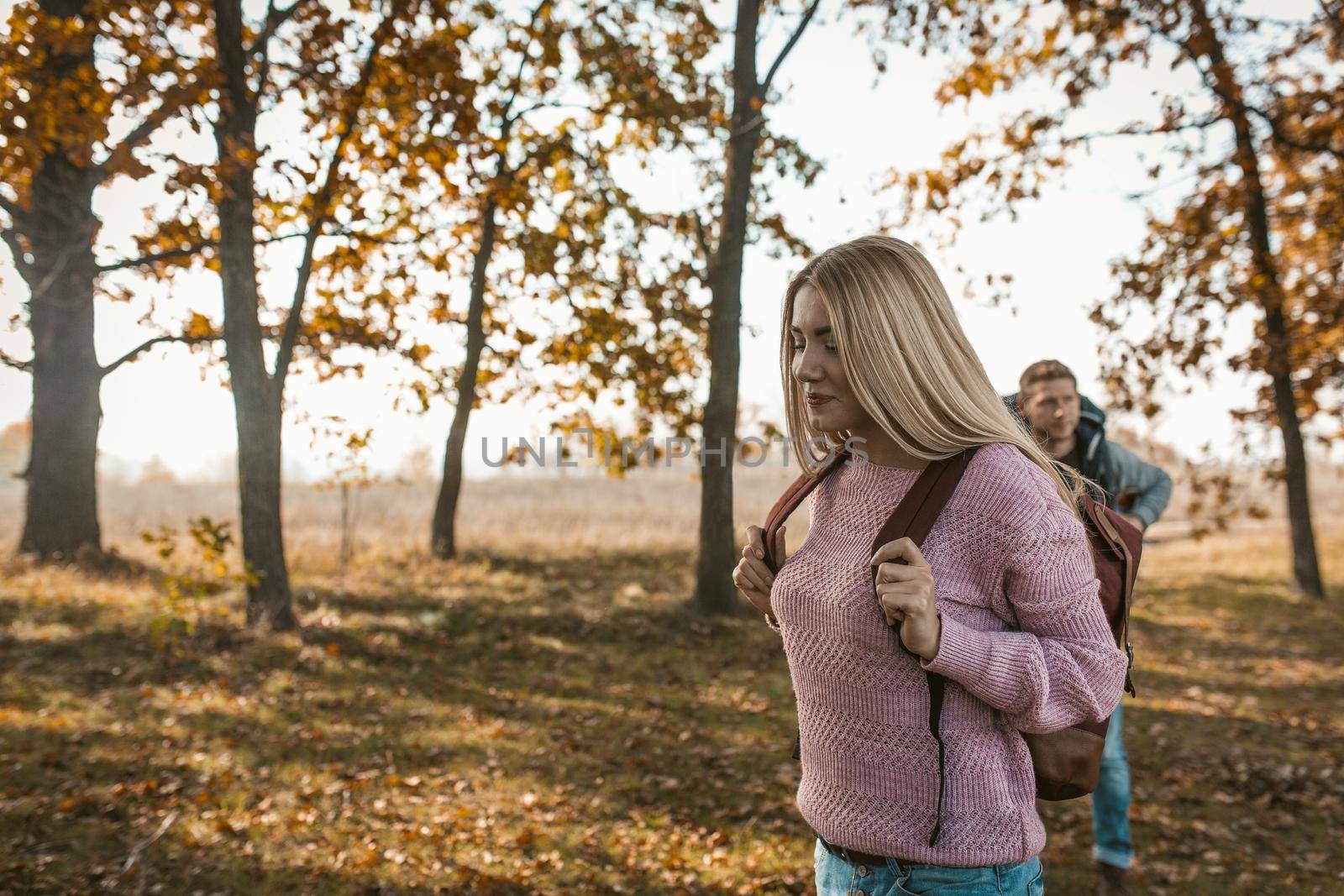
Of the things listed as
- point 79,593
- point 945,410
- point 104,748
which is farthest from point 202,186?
point 945,410

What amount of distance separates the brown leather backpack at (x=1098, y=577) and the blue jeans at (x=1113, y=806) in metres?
2.62

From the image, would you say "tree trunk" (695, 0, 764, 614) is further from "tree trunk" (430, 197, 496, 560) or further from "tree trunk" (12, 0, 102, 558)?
"tree trunk" (12, 0, 102, 558)

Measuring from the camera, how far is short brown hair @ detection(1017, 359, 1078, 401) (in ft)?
14.0

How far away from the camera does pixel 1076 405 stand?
14.4 ft

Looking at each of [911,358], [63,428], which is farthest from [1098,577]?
[63,428]

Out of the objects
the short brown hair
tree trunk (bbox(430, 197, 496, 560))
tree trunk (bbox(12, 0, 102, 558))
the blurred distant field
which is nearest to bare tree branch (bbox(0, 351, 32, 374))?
tree trunk (bbox(12, 0, 102, 558))

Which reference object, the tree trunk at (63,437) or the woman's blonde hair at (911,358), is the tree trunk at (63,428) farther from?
the woman's blonde hair at (911,358)

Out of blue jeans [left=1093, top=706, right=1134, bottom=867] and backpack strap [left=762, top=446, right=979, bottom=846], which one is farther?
blue jeans [left=1093, top=706, right=1134, bottom=867]

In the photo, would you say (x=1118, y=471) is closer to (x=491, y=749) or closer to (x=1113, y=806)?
(x=1113, y=806)

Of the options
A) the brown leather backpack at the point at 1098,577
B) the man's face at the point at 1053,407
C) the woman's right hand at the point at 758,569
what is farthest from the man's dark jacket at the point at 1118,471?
the woman's right hand at the point at 758,569

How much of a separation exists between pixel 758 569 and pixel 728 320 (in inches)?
341

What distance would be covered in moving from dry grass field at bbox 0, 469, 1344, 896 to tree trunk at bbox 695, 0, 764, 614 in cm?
75

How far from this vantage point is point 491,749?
22.4ft

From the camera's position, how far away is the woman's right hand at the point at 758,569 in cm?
226
